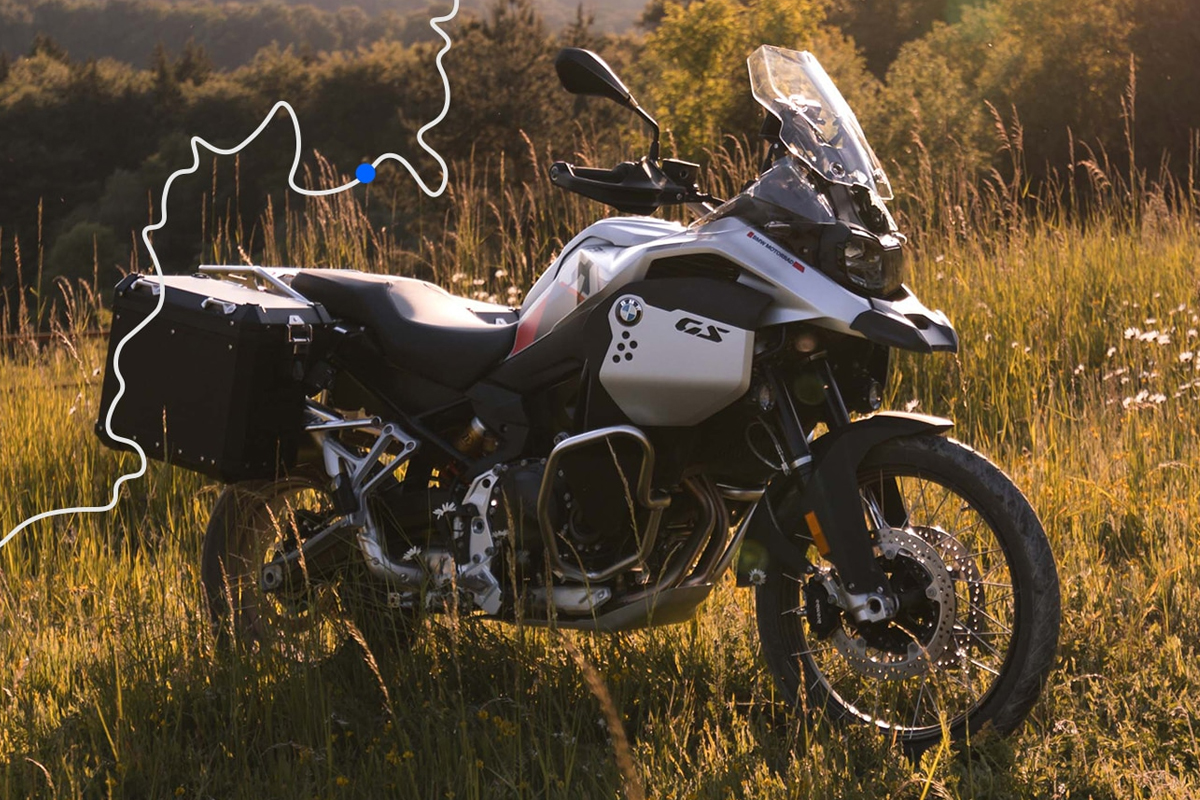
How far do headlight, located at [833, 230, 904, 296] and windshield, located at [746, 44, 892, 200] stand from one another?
19cm

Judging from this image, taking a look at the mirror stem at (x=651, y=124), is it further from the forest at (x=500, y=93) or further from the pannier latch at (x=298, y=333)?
the forest at (x=500, y=93)

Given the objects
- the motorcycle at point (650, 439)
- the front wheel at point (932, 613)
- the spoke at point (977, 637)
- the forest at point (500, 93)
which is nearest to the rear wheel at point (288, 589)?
the motorcycle at point (650, 439)

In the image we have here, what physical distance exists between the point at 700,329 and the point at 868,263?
1.33ft

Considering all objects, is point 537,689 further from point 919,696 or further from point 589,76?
point 589,76

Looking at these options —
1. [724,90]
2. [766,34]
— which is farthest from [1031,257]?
[766,34]

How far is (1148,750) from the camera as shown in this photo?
3012 millimetres

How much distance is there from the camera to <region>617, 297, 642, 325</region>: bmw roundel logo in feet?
10.1

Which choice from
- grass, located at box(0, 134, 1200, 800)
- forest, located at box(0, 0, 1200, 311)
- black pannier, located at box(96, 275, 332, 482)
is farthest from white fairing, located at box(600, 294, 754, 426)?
forest, located at box(0, 0, 1200, 311)

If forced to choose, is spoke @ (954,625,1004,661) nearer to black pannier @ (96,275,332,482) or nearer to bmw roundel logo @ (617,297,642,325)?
bmw roundel logo @ (617,297,642,325)

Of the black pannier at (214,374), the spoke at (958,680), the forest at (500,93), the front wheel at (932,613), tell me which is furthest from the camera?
the forest at (500,93)

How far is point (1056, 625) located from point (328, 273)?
2.16 meters

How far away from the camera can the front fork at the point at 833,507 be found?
296cm

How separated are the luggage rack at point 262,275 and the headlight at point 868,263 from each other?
1528mm

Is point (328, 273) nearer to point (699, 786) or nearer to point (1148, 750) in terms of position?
point (699, 786)
